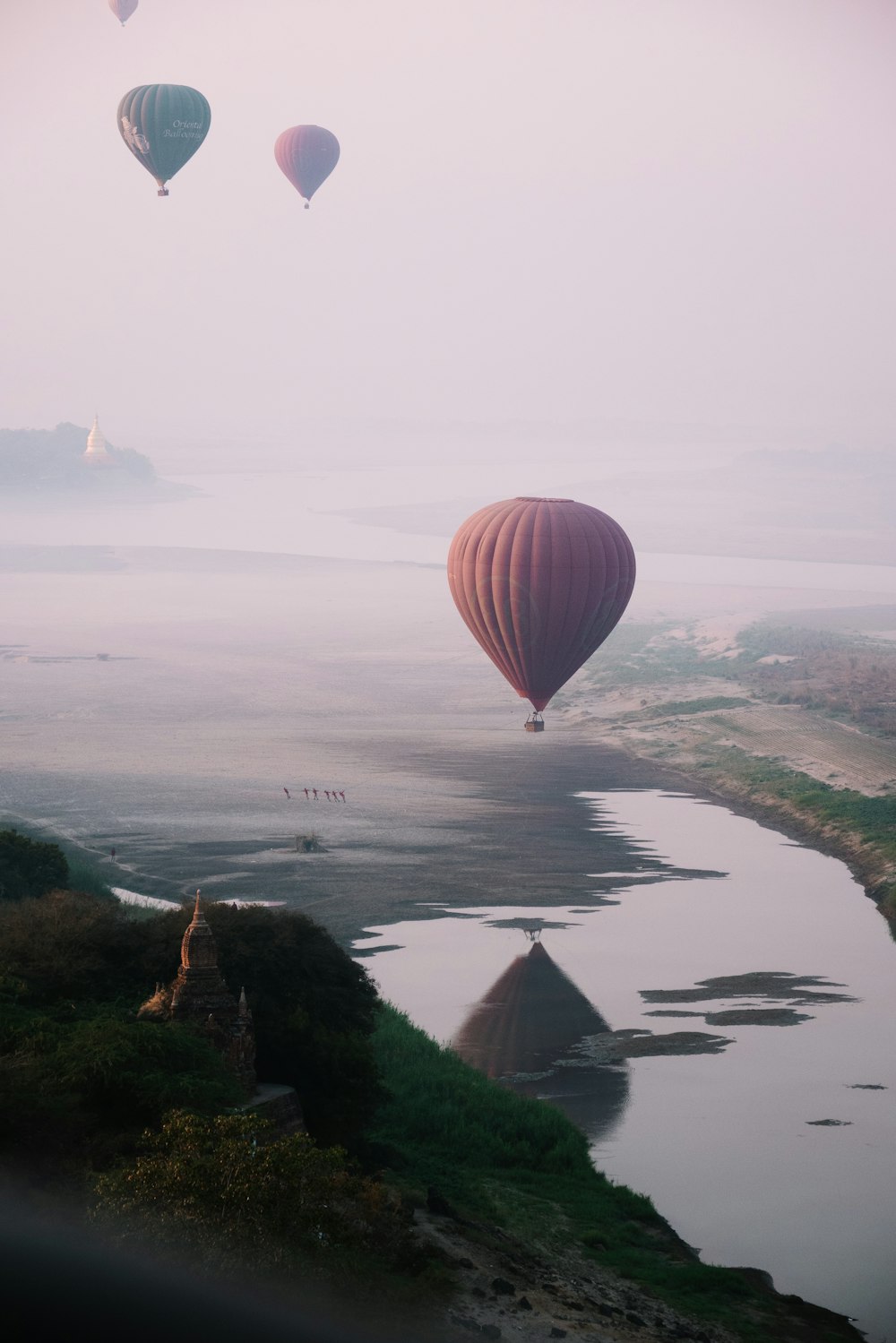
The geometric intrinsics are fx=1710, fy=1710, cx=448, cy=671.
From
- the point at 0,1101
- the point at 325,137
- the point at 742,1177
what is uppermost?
the point at 325,137

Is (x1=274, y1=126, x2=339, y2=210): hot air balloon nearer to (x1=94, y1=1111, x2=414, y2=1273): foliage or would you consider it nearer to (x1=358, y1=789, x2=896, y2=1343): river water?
(x1=358, y1=789, x2=896, y2=1343): river water

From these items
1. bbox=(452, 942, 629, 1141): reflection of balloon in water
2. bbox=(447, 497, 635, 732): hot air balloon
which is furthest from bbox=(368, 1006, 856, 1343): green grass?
bbox=(447, 497, 635, 732): hot air balloon

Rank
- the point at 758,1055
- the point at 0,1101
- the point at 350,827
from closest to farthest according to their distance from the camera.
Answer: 1. the point at 0,1101
2. the point at 758,1055
3. the point at 350,827

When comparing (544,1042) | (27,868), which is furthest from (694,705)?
(544,1042)

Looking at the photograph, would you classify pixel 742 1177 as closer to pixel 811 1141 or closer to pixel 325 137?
pixel 811 1141

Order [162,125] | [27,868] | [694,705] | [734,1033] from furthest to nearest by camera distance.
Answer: [694,705]
[162,125]
[27,868]
[734,1033]

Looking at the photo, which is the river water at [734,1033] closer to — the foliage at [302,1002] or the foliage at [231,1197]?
the foliage at [302,1002]

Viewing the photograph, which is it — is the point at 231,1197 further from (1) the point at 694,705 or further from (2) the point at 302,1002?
(1) the point at 694,705

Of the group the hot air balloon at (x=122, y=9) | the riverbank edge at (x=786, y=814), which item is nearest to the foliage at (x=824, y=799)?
the riverbank edge at (x=786, y=814)

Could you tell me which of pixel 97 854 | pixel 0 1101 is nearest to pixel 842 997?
pixel 0 1101
